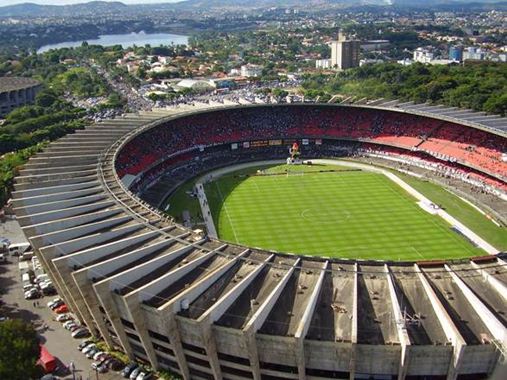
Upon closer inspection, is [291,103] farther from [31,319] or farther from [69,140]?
[31,319]

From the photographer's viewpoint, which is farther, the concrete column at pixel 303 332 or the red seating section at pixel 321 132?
the red seating section at pixel 321 132

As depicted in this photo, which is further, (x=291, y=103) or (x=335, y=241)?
(x=291, y=103)

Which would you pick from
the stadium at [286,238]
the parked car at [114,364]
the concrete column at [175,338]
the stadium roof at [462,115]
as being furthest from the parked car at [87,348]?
the stadium roof at [462,115]

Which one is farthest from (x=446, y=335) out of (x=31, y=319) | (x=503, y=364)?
(x=31, y=319)

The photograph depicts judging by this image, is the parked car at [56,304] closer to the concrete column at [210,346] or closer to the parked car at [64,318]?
the parked car at [64,318]

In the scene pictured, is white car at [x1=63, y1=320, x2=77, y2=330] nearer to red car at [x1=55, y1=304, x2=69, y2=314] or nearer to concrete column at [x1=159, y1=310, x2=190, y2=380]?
red car at [x1=55, y1=304, x2=69, y2=314]

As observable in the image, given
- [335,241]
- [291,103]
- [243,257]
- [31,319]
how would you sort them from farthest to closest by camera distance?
[291,103]
[335,241]
[31,319]
[243,257]
